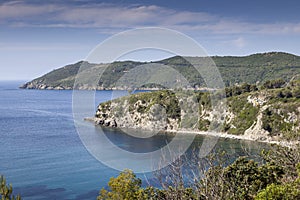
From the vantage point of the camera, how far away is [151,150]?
154 feet

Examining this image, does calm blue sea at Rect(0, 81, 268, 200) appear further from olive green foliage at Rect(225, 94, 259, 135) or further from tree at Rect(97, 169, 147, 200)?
tree at Rect(97, 169, 147, 200)

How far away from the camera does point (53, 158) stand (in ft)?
138

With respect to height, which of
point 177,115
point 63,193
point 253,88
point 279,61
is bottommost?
point 63,193

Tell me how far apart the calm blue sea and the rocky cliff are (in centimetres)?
536

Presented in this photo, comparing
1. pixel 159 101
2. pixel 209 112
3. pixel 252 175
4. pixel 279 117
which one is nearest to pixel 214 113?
pixel 209 112

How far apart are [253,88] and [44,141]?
3835 centimetres

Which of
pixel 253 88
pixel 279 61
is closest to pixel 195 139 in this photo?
pixel 253 88

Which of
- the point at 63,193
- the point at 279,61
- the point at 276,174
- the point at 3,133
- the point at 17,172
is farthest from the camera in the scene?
the point at 279,61

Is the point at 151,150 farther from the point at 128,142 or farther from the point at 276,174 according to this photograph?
the point at 276,174

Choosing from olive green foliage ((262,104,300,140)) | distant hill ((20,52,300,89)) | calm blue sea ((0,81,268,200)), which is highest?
distant hill ((20,52,300,89))

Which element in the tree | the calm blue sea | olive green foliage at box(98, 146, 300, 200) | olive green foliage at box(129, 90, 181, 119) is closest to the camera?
olive green foliage at box(98, 146, 300, 200)

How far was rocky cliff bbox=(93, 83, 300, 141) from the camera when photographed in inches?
2128

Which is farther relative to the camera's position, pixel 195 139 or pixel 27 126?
pixel 27 126

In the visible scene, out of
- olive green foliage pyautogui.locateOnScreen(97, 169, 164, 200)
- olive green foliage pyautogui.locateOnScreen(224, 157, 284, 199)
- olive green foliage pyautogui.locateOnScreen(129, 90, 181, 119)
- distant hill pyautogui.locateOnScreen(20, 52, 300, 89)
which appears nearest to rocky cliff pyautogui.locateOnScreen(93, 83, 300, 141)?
olive green foliage pyautogui.locateOnScreen(129, 90, 181, 119)
